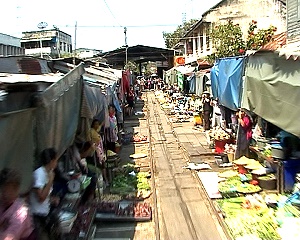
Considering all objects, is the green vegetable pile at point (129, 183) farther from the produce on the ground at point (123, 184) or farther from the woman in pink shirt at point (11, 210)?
the woman in pink shirt at point (11, 210)

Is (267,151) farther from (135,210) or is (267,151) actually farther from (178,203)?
(135,210)

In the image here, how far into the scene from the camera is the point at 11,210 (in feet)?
12.1

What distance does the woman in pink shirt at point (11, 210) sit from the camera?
11.5 ft

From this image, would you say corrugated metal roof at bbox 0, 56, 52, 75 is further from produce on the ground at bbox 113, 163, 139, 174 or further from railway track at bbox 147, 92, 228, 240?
railway track at bbox 147, 92, 228, 240

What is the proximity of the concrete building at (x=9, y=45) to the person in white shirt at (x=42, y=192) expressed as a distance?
4016 centimetres

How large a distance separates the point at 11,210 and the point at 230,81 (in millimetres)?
9233

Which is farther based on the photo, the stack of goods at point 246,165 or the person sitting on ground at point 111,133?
the person sitting on ground at point 111,133

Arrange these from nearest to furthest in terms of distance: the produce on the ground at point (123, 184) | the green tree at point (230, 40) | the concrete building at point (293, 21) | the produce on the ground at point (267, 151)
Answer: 1. the produce on the ground at point (267, 151)
2. the produce on the ground at point (123, 184)
3. the concrete building at point (293, 21)
4. the green tree at point (230, 40)

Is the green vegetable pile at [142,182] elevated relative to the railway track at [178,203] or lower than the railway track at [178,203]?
elevated

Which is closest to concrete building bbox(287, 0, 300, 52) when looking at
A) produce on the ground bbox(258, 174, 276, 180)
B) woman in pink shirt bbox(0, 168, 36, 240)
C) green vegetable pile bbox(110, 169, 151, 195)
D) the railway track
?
produce on the ground bbox(258, 174, 276, 180)

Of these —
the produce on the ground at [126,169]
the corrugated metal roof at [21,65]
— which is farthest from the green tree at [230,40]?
the corrugated metal roof at [21,65]

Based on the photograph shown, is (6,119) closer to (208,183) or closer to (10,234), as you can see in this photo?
(10,234)

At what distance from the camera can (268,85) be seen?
8.46 m

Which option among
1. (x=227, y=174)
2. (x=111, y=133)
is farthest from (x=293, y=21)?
(x=111, y=133)
